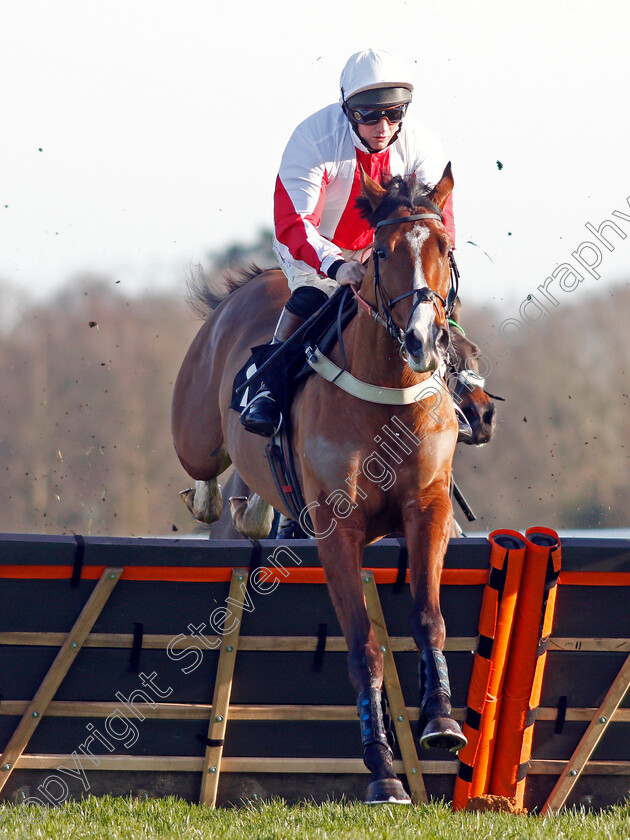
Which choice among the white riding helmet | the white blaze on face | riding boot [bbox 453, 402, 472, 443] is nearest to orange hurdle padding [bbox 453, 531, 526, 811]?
riding boot [bbox 453, 402, 472, 443]

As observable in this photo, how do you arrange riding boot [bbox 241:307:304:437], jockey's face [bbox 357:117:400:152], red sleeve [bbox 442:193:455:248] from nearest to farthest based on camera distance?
red sleeve [bbox 442:193:455:248], riding boot [bbox 241:307:304:437], jockey's face [bbox 357:117:400:152]

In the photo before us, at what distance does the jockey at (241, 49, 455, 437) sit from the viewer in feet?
16.3

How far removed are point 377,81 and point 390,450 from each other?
1728mm

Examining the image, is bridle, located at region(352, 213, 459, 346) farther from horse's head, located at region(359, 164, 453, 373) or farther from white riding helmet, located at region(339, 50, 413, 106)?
white riding helmet, located at region(339, 50, 413, 106)

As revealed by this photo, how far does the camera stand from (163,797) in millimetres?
4359

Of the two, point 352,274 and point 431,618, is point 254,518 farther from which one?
point 431,618

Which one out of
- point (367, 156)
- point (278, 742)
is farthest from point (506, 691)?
point (367, 156)

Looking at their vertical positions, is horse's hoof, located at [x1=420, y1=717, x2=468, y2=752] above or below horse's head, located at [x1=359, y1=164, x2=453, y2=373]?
below

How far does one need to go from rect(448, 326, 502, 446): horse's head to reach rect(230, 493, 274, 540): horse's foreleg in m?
1.83

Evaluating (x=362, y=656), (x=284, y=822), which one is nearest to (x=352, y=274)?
(x=362, y=656)

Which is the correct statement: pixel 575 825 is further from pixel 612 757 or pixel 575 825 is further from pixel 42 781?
pixel 42 781

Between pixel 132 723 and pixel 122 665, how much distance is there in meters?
0.23

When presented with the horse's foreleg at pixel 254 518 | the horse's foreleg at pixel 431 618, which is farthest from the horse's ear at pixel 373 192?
the horse's foreleg at pixel 254 518

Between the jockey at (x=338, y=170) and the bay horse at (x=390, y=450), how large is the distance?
0.41 metres
